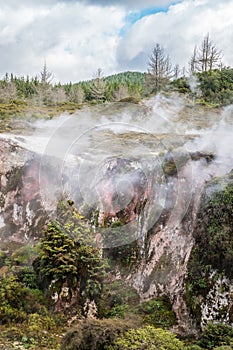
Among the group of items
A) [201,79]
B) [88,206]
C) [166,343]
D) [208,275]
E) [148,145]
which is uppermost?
[201,79]

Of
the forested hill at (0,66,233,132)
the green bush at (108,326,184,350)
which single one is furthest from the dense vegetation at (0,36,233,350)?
the forested hill at (0,66,233,132)

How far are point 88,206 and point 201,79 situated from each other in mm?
28975

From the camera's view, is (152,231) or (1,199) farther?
(1,199)

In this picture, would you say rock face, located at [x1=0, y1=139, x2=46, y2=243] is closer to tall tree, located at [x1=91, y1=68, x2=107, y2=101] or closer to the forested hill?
the forested hill

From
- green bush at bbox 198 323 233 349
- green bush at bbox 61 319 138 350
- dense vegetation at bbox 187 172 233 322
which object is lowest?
green bush at bbox 198 323 233 349

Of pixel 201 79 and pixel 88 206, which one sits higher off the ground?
pixel 201 79

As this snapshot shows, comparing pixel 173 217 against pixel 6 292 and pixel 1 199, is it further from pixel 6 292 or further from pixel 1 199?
pixel 1 199

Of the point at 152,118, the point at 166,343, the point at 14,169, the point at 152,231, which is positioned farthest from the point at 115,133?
the point at 166,343

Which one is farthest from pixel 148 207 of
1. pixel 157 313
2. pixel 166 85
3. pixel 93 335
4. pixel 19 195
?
pixel 166 85

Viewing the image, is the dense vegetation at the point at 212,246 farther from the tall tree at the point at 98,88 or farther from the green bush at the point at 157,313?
the tall tree at the point at 98,88

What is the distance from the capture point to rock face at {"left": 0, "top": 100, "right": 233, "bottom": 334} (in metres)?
10.3

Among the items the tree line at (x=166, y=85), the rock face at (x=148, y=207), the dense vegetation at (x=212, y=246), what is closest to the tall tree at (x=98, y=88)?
the tree line at (x=166, y=85)

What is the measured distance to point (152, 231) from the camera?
1270 centimetres

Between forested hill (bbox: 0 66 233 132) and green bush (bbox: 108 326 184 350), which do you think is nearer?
green bush (bbox: 108 326 184 350)
